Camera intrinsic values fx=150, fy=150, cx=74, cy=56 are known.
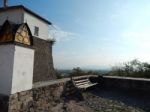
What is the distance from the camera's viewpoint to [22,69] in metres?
4.55

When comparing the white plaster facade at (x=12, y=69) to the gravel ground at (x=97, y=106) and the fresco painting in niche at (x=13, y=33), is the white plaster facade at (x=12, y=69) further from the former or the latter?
the gravel ground at (x=97, y=106)

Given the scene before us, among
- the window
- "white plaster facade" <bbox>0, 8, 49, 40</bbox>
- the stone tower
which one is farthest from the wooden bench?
the window

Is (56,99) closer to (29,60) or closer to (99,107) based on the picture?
(99,107)

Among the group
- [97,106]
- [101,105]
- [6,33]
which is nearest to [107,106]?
[101,105]

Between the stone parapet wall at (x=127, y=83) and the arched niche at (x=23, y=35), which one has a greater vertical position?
the arched niche at (x=23, y=35)

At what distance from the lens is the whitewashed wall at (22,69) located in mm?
4270

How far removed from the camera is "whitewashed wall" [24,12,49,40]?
11459mm

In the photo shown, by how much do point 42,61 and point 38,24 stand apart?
3.22 m

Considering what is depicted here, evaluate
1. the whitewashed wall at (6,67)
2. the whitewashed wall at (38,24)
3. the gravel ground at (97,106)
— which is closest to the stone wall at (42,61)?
the whitewashed wall at (38,24)

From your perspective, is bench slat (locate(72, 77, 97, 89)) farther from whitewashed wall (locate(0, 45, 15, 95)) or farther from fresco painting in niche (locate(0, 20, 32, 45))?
whitewashed wall (locate(0, 45, 15, 95))

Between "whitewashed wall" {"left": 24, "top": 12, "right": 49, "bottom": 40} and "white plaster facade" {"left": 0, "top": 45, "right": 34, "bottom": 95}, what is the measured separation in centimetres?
728

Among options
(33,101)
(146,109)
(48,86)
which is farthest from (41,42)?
(146,109)

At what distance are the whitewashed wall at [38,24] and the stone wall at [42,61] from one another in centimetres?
74

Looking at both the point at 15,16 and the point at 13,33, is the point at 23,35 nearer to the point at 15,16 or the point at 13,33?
the point at 13,33
